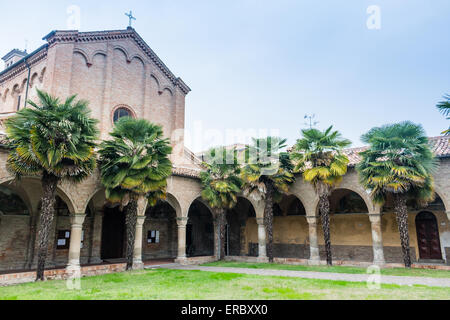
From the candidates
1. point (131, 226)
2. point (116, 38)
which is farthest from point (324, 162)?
point (116, 38)

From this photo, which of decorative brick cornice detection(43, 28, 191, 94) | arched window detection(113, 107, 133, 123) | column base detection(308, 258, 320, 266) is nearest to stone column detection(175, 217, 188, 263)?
column base detection(308, 258, 320, 266)

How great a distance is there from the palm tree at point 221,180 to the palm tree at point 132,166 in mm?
4213

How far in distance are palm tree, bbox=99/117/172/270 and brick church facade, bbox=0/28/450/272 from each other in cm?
128

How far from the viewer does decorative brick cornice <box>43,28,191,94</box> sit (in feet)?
59.5

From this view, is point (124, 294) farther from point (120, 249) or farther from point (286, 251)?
point (286, 251)

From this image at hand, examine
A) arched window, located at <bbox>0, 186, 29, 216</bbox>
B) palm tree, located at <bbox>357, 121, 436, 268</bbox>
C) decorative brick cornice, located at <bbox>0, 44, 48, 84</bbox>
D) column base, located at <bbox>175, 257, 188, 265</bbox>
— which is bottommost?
column base, located at <bbox>175, 257, 188, 265</bbox>

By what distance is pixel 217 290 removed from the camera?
9688mm

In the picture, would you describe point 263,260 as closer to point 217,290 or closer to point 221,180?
point 221,180

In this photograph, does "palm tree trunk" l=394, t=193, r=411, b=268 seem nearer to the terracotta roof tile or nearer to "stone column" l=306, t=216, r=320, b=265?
the terracotta roof tile

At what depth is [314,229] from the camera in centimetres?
1817

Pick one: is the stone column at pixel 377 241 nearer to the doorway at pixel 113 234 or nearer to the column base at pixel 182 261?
the column base at pixel 182 261

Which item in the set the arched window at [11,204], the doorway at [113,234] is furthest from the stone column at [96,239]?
the arched window at [11,204]

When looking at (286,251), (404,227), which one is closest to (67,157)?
(404,227)
